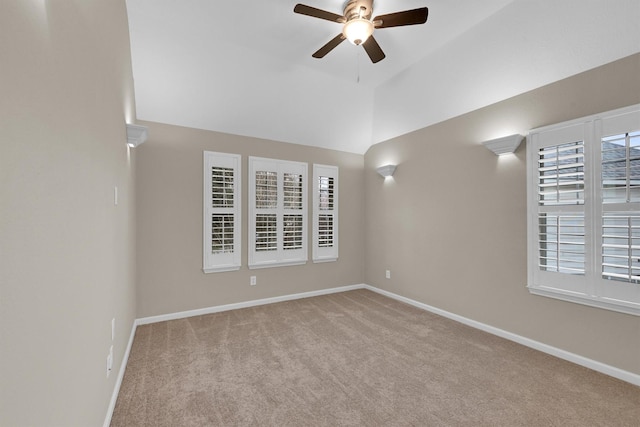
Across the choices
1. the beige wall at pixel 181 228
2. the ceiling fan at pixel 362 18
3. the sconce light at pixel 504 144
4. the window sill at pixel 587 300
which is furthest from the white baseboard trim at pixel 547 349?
the ceiling fan at pixel 362 18

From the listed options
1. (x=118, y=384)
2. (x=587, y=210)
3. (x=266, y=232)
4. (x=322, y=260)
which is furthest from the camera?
(x=322, y=260)

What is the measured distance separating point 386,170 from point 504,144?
71.9 inches

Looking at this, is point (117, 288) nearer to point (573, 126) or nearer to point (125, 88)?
point (125, 88)

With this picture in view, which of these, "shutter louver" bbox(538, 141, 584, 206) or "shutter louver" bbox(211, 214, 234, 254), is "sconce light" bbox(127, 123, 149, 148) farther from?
"shutter louver" bbox(538, 141, 584, 206)

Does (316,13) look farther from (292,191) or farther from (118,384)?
(118,384)

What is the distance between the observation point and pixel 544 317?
9.53 feet

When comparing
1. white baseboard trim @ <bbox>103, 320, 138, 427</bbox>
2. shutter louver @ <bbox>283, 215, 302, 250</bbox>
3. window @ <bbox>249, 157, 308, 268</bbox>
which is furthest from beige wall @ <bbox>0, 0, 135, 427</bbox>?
shutter louver @ <bbox>283, 215, 302, 250</bbox>

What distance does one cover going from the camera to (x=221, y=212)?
4070mm

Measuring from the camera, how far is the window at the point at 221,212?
3982 mm

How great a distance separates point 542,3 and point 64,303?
12.9ft

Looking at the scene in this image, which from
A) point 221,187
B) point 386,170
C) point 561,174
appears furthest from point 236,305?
point 561,174

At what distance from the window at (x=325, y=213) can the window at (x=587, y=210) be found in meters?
2.79

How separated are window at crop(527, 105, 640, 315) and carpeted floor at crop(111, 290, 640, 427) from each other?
742 millimetres

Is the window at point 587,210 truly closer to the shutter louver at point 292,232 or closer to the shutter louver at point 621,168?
the shutter louver at point 621,168
